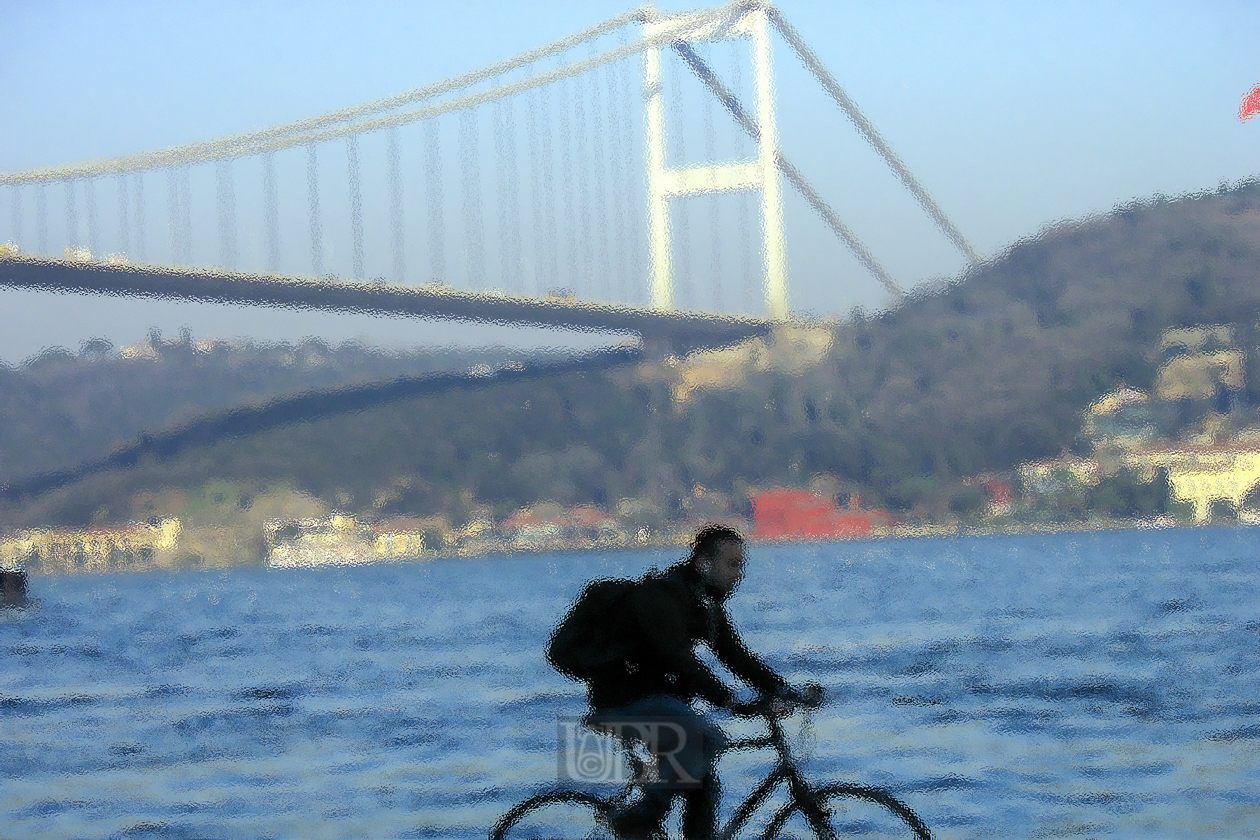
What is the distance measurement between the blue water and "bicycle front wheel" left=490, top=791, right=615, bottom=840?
2360mm

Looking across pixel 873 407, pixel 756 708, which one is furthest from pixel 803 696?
pixel 873 407

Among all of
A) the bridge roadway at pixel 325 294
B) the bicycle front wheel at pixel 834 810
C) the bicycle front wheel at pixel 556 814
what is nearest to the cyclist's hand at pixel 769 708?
the bicycle front wheel at pixel 834 810

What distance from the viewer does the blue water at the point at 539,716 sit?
25.5ft

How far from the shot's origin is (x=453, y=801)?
8172mm

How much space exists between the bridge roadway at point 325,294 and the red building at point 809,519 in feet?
59.6

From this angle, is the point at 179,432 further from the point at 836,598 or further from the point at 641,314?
the point at 836,598

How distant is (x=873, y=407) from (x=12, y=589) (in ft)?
121

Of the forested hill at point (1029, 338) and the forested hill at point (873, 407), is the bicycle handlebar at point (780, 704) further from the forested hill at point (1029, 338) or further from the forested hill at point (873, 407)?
the forested hill at point (1029, 338)

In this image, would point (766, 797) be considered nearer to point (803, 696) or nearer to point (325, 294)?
point (803, 696)

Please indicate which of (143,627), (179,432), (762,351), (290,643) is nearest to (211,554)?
(179,432)

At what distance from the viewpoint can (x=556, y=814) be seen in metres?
4.79

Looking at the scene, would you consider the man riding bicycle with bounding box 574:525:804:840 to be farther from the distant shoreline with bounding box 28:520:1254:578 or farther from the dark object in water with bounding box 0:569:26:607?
the distant shoreline with bounding box 28:520:1254:578

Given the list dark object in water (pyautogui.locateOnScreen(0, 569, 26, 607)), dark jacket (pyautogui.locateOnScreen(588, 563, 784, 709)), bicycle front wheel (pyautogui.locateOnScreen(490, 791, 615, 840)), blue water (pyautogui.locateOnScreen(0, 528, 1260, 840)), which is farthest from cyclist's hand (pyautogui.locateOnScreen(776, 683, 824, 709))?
dark object in water (pyautogui.locateOnScreen(0, 569, 26, 607))

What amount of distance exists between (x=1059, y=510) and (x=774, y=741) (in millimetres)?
69107
